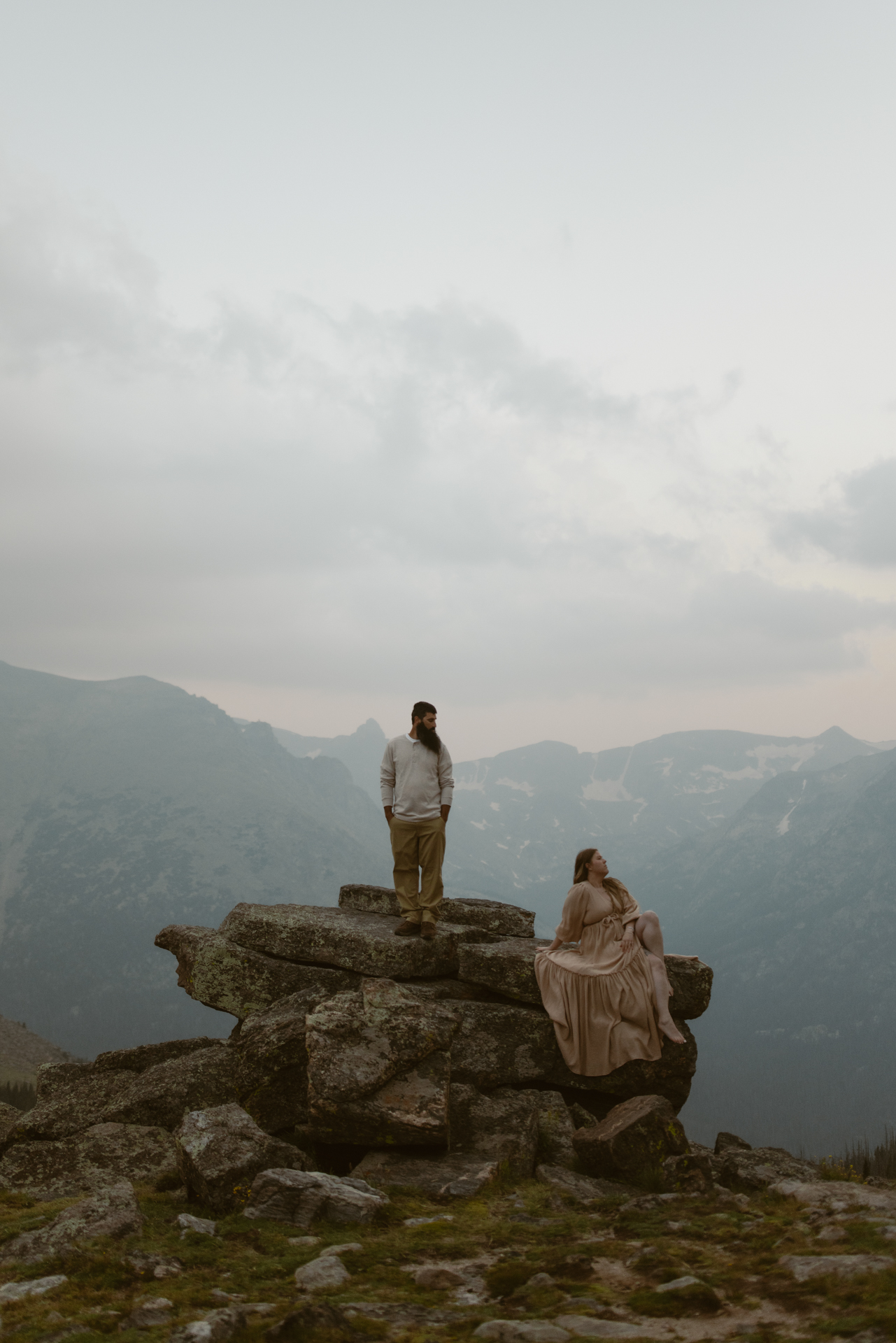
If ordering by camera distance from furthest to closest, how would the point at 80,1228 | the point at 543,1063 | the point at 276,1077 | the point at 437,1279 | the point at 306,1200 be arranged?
1. the point at 543,1063
2. the point at 276,1077
3. the point at 306,1200
4. the point at 80,1228
5. the point at 437,1279

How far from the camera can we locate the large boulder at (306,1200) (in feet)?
32.0

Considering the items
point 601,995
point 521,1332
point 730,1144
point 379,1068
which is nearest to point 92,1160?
point 379,1068

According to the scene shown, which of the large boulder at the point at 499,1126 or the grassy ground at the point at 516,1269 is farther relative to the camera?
the large boulder at the point at 499,1126

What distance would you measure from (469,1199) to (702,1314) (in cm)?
484

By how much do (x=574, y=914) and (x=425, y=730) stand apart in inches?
189

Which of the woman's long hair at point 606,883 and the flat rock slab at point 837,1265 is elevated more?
the woman's long hair at point 606,883

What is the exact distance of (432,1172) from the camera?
39.2 feet

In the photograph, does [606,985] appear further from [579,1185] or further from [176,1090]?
[176,1090]

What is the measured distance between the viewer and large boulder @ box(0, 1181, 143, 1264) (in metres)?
8.93

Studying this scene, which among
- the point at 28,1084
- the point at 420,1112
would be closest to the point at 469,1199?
the point at 420,1112

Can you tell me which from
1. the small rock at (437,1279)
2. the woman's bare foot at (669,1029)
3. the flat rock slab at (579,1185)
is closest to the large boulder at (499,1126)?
the flat rock slab at (579,1185)

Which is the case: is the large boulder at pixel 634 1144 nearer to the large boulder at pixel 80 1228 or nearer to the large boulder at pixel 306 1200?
the large boulder at pixel 306 1200

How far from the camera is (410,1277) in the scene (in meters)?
8.05

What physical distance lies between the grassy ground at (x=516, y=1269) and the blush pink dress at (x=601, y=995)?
5.45 metres
